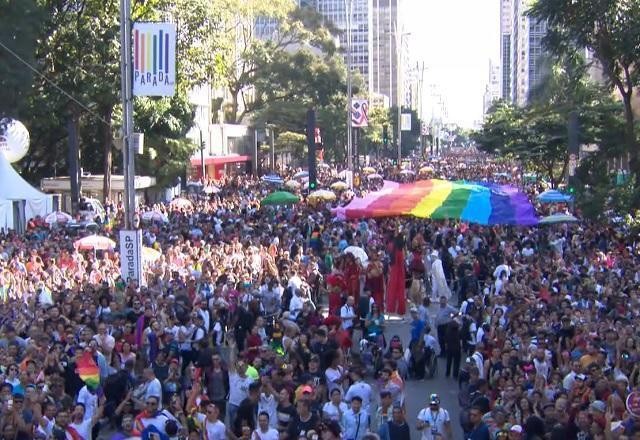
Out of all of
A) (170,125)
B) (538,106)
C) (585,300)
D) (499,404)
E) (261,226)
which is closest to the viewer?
(499,404)

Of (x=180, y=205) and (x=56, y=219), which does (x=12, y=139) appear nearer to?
(x=56, y=219)

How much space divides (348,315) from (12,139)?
2143 cm

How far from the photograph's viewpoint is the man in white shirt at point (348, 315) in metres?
16.9

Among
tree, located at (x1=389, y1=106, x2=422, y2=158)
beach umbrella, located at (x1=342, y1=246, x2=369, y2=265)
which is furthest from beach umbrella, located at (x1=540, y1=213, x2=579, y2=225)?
tree, located at (x1=389, y1=106, x2=422, y2=158)

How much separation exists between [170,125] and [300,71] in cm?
3040

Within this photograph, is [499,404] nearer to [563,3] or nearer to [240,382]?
[240,382]

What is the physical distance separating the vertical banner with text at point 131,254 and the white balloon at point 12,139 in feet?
53.7

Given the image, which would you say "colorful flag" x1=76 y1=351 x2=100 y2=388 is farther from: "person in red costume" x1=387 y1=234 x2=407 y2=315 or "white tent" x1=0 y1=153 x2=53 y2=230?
"white tent" x1=0 y1=153 x2=53 y2=230

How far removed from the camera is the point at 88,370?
13.0 metres

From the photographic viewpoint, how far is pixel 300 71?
74938mm

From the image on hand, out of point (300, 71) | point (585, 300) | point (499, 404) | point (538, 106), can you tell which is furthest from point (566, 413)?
point (300, 71)

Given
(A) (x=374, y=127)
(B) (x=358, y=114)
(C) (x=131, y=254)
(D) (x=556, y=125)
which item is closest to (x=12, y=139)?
(C) (x=131, y=254)

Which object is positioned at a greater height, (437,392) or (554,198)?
(554,198)

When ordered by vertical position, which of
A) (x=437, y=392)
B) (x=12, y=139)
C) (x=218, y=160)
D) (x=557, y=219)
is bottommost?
(x=437, y=392)
